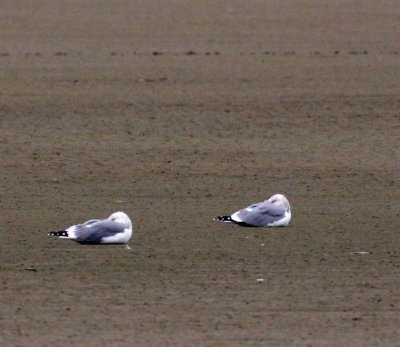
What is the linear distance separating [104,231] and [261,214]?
54.8 inches

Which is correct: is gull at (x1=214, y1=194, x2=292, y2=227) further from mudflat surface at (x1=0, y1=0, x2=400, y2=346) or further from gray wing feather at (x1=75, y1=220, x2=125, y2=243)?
gray wing feather at (x1=75, y1=220, x2=125, y2=243)

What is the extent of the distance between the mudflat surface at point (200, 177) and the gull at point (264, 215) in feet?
0.37

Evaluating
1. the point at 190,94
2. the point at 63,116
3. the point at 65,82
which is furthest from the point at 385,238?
the point at 65,82

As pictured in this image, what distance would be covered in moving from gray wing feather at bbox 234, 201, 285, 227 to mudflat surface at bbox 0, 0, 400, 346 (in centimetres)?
14

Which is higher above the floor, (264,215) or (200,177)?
(264,215)

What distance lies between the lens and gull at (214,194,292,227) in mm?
10734

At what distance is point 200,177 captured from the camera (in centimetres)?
1362

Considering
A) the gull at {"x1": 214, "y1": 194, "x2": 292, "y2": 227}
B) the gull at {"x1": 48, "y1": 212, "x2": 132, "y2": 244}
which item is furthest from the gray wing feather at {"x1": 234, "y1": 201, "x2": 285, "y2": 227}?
the gull at {"x1": 48, "y1": 212, "x2": 132, "y2": 244}

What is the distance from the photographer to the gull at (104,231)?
32.8ft

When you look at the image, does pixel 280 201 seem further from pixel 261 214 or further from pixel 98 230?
pixel 98 230

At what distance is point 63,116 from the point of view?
1775cm

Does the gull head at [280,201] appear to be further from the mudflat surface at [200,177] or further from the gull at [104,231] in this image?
the gull at [104,231]

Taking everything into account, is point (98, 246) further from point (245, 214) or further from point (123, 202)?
point (123, 202)

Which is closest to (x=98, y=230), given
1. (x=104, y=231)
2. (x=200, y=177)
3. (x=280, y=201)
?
(x=104, y=231)
